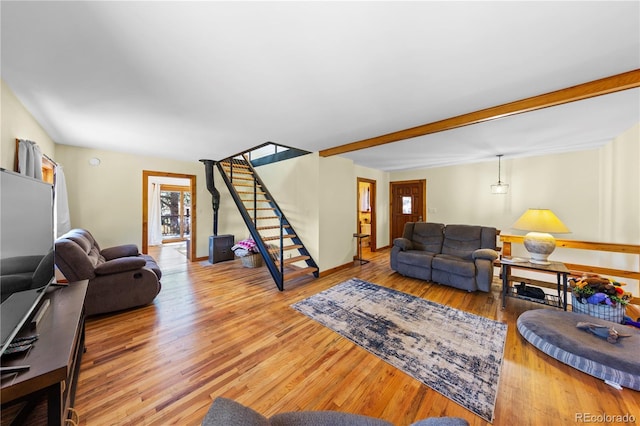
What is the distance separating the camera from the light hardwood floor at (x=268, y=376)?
4.78 feet

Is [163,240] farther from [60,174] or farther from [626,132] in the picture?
[626,132]

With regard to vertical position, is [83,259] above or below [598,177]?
below

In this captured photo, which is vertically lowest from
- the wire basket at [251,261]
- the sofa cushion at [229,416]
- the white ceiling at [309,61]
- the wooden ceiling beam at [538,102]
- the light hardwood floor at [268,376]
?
the light hardwood floor at [268,376]

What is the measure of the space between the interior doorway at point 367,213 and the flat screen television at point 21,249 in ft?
16.3

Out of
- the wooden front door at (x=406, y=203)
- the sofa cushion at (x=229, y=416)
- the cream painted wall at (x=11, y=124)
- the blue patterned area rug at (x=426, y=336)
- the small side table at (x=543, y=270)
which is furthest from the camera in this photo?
the wooden front door at (x=406, y=203)

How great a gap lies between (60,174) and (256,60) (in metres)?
3.86

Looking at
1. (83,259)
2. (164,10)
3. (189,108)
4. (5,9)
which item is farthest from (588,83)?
(83,259)

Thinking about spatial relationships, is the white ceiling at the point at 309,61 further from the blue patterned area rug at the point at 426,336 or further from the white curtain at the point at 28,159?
the blue patterned area rug at the point at 426,336

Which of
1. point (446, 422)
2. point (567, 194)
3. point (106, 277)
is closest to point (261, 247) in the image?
point (106, 277)

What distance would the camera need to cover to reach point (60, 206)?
325cm

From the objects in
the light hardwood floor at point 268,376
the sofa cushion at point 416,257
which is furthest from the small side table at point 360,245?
the light hardwood floor at point 268,376

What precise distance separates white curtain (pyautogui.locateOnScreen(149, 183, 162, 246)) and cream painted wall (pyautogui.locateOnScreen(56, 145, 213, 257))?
3546 mm

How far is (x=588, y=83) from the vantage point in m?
1.83

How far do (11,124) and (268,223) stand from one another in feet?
12.3
